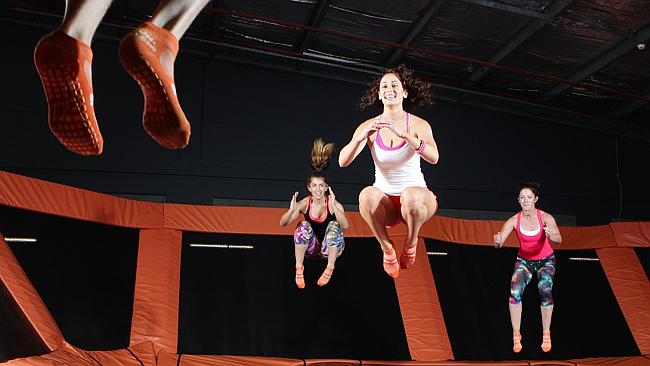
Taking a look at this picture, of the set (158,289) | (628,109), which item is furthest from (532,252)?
(628,109)

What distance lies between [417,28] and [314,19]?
1.02m

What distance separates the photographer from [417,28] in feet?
19.8

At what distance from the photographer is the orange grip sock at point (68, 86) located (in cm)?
132

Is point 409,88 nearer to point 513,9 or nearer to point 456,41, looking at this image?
point 513,9

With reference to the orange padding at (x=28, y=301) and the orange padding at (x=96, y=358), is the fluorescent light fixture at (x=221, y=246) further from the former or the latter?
the orange padding at (x=28, y=301)

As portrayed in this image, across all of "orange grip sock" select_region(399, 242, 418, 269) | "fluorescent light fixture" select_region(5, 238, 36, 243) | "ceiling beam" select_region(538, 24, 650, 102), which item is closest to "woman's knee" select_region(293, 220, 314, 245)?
"orange grip sock" select_region(399, 242, 418, 269)

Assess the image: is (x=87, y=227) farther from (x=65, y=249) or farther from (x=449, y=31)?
(x=449, y=31)

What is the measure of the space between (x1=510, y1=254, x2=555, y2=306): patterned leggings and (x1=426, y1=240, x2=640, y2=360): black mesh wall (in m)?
0.75

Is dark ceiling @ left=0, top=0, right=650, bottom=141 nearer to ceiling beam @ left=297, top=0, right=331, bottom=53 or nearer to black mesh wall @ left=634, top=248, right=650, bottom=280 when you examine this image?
ceiling beam @ left=297, top=0, right=331, bottom=53

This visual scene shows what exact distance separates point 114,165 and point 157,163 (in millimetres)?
433

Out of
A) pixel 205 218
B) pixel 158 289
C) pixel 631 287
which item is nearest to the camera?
pixel 158 289

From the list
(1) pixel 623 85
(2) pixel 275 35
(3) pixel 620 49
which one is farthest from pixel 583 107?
(2) pixel 275 35

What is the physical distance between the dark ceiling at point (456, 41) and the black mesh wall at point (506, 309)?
6.30 feet

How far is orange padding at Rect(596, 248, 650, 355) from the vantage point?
497 centimetres
